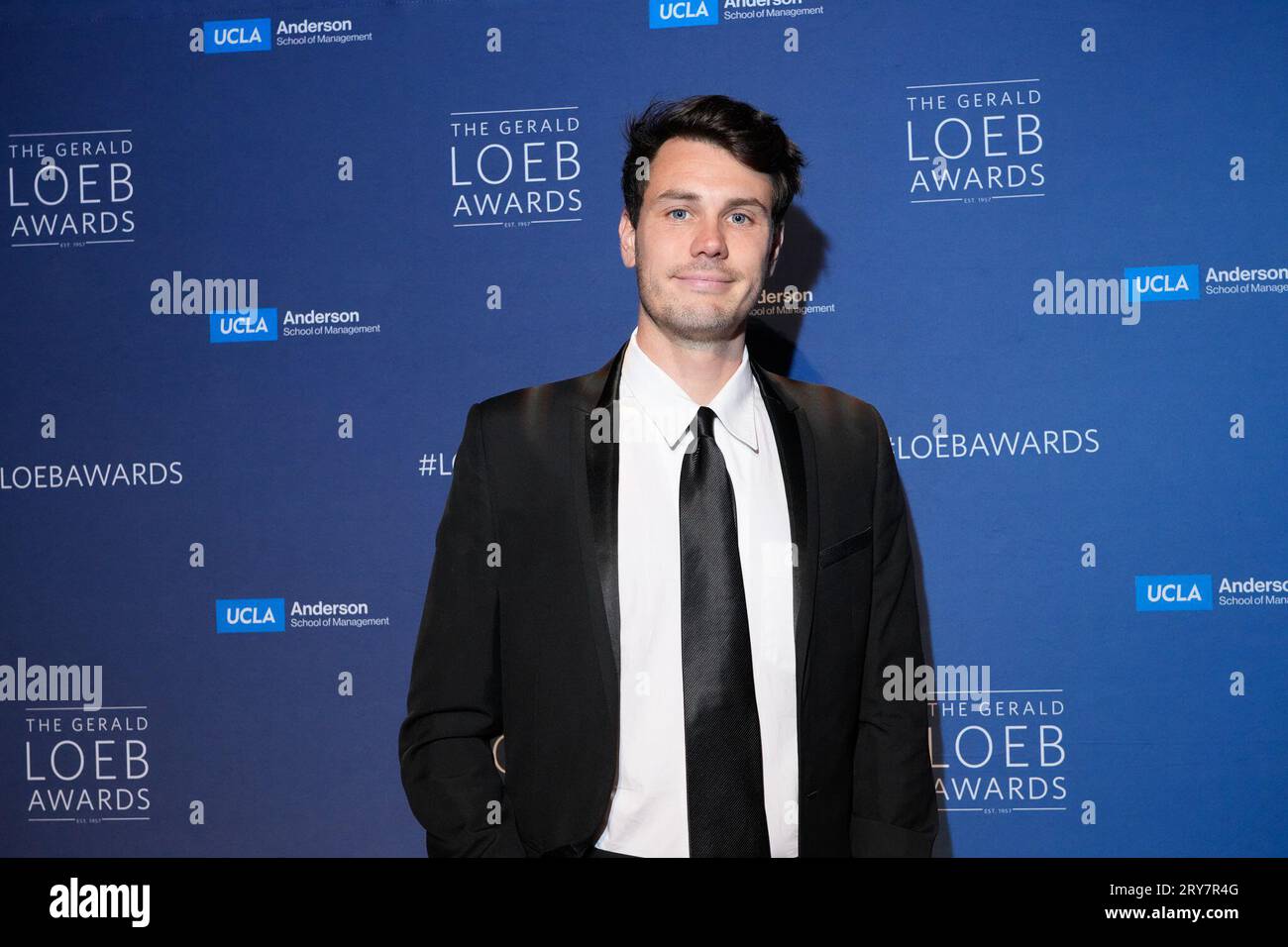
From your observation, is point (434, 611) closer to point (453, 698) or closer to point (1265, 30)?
point (453, 698)

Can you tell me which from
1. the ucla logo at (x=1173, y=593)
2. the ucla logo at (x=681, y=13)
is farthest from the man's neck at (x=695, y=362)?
the ucla logo at (x=1173, y=593)

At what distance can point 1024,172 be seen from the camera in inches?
102

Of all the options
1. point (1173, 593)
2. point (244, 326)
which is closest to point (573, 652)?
point (244, 326)

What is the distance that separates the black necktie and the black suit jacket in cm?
11

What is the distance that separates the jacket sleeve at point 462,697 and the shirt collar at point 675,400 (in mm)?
363

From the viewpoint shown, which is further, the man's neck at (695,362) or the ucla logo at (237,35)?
the ucla logo at (237,35)

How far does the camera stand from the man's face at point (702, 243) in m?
2.10

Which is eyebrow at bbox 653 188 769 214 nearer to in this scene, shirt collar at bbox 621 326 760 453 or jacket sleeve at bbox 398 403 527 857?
shirt collar at bbox 621 326 760 453

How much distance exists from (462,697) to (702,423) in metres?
0.76

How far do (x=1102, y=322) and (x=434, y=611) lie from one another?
6.04 feet

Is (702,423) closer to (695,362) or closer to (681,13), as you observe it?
(695,362)

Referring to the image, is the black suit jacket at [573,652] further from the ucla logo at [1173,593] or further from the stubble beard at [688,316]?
the ucla logo at [1173,593]

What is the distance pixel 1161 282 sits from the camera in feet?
8.37
